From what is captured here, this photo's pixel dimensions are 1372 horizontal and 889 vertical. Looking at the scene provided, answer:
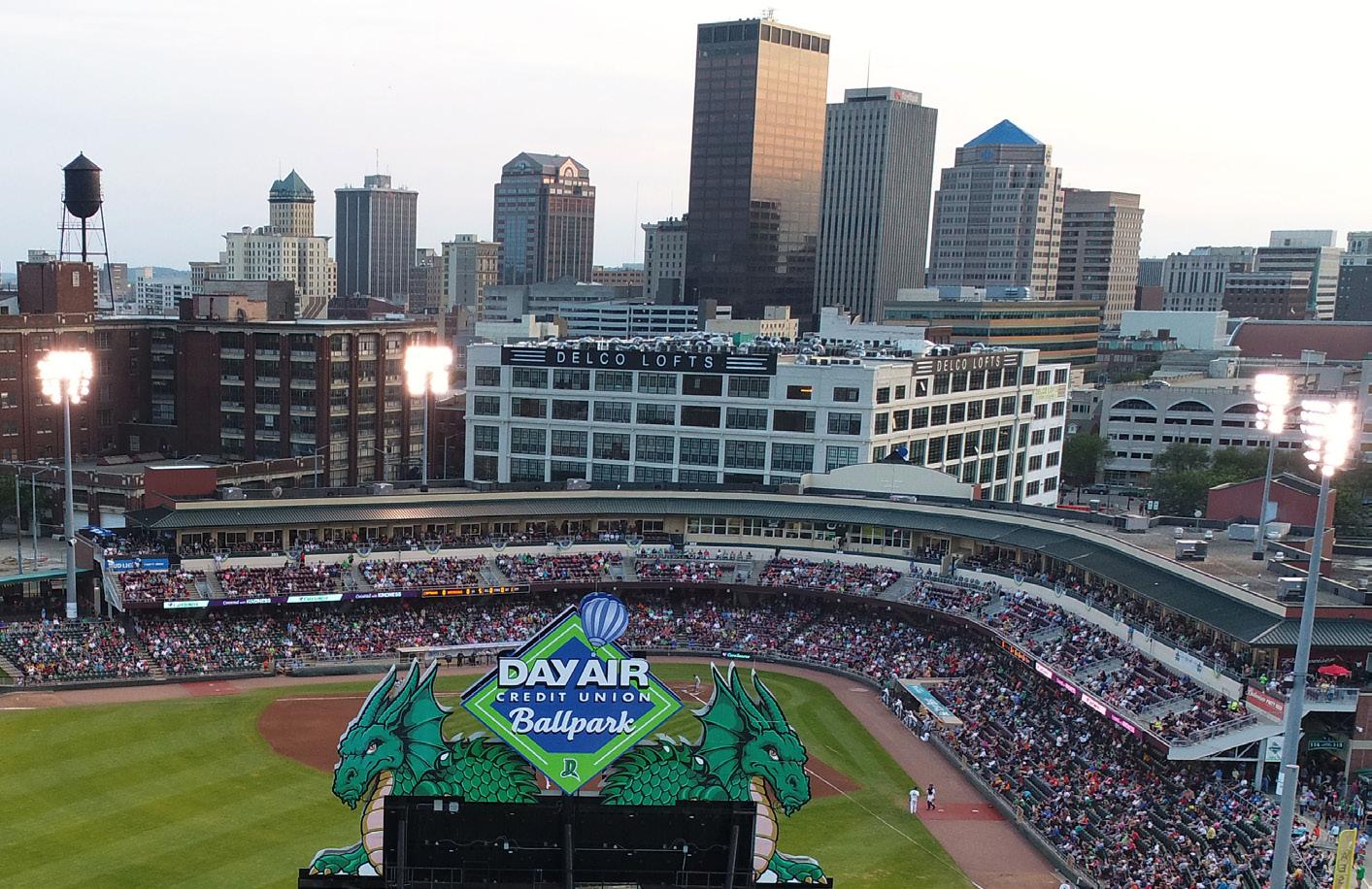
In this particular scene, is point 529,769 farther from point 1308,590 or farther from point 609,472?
point 609,472

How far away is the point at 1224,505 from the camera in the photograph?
8288cm

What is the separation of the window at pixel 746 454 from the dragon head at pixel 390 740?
69.4 metres

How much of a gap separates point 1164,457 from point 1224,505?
66299mm

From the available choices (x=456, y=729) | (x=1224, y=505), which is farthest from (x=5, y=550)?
(x=1224, y=505)

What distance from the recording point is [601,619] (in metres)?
36.2

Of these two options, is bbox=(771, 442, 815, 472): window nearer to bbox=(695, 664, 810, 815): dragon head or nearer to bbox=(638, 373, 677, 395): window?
bbox=(638, 373, 677, 395): window

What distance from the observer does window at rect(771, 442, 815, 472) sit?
102m

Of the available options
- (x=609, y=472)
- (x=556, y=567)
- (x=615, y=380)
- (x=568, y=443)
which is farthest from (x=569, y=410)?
(x=556, y=567)

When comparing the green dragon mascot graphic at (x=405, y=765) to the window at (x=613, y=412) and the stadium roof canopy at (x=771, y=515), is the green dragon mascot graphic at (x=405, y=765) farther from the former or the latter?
the window at (x=613, y=412)

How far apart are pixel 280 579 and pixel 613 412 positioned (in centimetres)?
3686

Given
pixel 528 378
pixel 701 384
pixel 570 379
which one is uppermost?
pixel 701 384

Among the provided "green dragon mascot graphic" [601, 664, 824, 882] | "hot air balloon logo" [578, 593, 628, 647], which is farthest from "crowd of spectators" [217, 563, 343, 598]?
"green dragon mascot graphic" [601, 664, 824, 882]

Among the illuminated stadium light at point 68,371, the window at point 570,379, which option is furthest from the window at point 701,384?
the illuminated stadium light at point 68,371

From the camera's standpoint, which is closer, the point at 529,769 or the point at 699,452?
the point at 529,769
